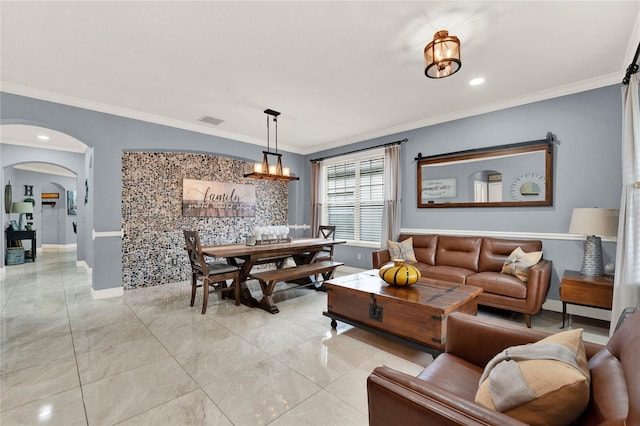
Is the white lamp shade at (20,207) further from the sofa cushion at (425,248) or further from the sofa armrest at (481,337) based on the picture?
the sofa armrest at (481,337)

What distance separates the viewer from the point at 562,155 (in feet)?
11.2

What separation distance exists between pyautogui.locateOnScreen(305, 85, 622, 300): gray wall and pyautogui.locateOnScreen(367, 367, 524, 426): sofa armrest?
140 inches

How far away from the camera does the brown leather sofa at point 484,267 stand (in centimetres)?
295

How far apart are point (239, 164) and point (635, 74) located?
558 centimetres

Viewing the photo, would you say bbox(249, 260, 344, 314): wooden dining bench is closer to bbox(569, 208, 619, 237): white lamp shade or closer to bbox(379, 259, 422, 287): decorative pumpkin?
bbox(379, 259, 422, 287): decorative pumpkin

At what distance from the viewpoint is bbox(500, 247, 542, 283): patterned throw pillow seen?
10.4ft

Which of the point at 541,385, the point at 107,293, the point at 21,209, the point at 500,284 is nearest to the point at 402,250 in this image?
the point at 500,284

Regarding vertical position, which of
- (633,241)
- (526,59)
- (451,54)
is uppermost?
(526,59)

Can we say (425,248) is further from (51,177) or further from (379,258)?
(51,177)

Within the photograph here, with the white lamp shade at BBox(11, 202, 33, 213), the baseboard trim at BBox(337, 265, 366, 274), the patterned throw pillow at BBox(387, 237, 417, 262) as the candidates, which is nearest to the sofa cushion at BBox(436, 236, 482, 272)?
the patterned throw pillow at BBox(387, 237, 417, 262)

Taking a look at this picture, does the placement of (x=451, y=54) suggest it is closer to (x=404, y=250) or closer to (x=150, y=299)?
(x=404, y=250)

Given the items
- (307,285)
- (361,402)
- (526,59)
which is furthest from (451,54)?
(307,285)

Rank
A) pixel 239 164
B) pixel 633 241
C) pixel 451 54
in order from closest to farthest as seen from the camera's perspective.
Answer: pixel 451 54, pixel 633 241, pixel 239 164

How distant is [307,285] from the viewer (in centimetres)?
424
